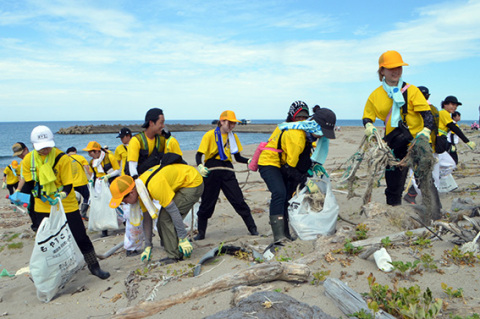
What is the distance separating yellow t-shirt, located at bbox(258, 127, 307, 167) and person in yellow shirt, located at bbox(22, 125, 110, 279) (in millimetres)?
2241

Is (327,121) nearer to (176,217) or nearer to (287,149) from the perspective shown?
(287,149)

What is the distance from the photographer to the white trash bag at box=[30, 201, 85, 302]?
3693mm

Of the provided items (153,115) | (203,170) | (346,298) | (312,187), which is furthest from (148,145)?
(346,298)

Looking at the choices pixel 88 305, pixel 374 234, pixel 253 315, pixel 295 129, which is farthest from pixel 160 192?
pixel 374 234

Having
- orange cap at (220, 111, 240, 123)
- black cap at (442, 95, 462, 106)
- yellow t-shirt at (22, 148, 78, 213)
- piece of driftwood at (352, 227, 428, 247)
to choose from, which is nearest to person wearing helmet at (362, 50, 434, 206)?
piece of driftwood at (352, 227, 428, 247)

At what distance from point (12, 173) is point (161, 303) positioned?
604cm

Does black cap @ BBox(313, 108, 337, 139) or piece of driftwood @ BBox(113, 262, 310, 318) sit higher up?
black cap @ BBox(313, 108, 337, 139)

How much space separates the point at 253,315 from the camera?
8.08 feet

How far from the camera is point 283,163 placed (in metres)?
4.52

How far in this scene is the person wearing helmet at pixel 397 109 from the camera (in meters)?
4.31

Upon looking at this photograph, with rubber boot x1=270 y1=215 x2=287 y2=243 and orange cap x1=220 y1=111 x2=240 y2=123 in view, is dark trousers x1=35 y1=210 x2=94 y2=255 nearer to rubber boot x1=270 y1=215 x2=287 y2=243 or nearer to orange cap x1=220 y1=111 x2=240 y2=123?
rubber boot x1=270 y1=215 x2=287 y2=243

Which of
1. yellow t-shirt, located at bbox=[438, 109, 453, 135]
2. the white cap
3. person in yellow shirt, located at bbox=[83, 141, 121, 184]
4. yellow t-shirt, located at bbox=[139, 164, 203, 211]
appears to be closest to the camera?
the white cap

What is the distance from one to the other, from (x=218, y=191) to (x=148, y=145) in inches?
48.9

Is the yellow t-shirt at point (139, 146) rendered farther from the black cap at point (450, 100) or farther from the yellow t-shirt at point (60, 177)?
the black cap at point (450, 100)
